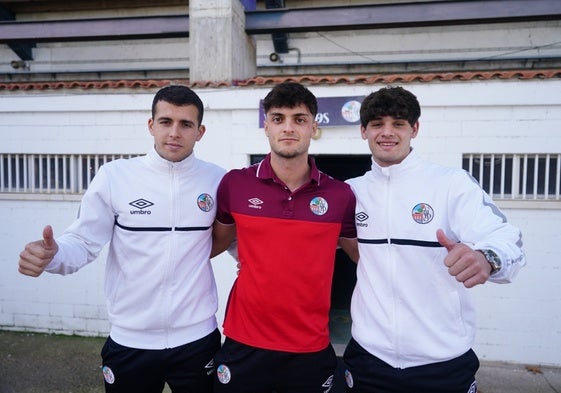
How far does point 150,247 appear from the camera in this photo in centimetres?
236

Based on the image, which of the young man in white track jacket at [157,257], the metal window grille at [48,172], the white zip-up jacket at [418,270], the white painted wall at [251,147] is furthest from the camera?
the metal window grille at [48,172]

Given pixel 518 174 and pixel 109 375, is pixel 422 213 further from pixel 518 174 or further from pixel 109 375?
pixel 518 174

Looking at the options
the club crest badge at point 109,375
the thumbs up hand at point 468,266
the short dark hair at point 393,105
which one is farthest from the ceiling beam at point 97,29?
the thumbs up hand at point 468,266

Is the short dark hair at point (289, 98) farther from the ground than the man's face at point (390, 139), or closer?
farther from the ground

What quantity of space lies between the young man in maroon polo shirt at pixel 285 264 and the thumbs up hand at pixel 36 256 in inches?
36.6

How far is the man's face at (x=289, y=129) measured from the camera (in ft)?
7.46

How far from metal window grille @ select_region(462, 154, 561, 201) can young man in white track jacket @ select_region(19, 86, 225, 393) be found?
12.1 feet

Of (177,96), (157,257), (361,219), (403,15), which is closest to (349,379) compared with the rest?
(361,219)

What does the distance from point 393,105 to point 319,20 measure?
4756 millimetres

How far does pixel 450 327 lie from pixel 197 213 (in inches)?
59.0

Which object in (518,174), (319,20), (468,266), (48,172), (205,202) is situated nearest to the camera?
(468,266)

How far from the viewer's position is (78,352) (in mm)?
5180

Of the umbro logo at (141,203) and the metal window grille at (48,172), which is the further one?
the metal window grille at (48,172)

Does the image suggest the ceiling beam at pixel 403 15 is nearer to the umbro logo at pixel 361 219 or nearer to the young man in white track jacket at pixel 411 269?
the young man in white track jacket at pixel 411 269
